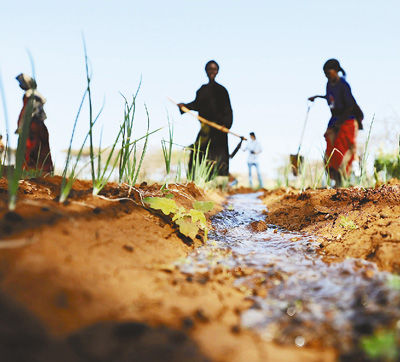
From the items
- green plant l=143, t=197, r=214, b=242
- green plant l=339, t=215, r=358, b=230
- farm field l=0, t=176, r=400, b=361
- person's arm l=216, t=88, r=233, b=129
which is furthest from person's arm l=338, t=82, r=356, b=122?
green plant l=143, t=197, r=214, b=242

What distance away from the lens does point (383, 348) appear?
1.97 ft

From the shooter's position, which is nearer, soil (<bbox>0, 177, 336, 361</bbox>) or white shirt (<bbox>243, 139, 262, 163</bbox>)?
soil (<bbox>0, 177, 336, 361</bbox>)

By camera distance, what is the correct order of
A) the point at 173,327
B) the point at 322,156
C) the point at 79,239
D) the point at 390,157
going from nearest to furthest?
the point at 173,327
the point at 79,239
the point at 322,156
the point at 390,157

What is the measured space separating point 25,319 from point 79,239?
0.35 m

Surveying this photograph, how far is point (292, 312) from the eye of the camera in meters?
0.82

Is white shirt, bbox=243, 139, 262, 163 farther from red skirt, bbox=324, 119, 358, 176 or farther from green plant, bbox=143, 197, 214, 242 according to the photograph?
green plant, bbox=143, 197, 214, 242

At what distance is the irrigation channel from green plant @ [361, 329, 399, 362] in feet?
0.19

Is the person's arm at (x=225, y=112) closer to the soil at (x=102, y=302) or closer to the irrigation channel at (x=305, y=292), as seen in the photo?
the irrigation channel at (x=305, y=292)

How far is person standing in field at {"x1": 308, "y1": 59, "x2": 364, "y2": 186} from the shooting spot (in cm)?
416

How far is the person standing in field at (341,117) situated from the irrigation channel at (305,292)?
308 cm

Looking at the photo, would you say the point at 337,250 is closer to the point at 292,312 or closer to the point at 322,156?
the point at 292,312

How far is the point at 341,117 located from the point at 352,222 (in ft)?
9.32

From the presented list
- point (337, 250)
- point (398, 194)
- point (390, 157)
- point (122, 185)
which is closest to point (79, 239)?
point (122, 185)

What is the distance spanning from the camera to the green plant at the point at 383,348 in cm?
60
